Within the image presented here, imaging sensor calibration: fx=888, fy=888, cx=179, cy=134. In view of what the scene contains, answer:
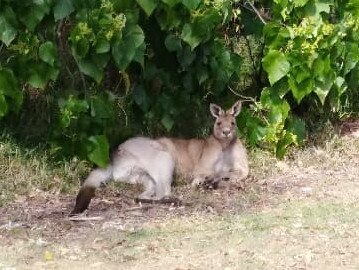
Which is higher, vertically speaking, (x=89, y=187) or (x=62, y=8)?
(x=62, y=8)

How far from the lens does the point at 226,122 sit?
8609 millimetres

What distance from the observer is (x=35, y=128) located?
29.3 ft

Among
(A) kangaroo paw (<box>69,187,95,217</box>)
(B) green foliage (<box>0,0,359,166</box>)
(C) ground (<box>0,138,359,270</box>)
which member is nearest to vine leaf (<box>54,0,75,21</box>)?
(B) green foliage (<box>0,0,359,166</box>)

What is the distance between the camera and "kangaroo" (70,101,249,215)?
25.5ft

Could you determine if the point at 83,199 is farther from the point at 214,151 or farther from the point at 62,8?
the point at 214,151

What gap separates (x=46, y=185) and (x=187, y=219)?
5.41 feet

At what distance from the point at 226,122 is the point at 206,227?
7.41ft

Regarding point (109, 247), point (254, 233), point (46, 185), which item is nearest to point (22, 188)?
point (46, 185)

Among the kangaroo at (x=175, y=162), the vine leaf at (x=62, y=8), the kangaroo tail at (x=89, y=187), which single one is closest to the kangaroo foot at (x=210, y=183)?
the kangaroo at (x=175, y=162)

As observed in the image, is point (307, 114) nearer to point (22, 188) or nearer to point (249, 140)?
point (249, 140)

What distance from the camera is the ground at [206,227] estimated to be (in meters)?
5.79

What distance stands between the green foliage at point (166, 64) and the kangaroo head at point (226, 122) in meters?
0.12

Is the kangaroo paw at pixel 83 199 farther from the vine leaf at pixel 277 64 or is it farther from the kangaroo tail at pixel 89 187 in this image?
the vine leaf at pixel 277 64

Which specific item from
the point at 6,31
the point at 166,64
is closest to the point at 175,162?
the point at 166,64
